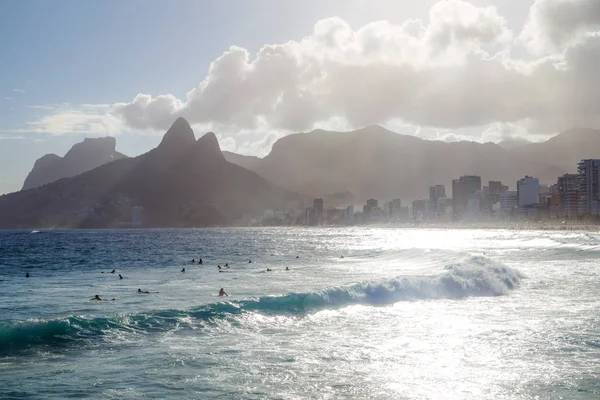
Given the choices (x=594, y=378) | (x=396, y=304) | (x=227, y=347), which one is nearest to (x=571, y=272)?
(x=396, y=304)

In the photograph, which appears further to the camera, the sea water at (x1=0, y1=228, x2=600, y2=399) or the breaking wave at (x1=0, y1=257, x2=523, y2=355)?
the breaking wave at (x1=0, y1=257, x2=523, y2=355)

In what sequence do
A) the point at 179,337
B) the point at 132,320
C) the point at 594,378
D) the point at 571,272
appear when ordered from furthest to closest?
the point at 571,272 → the point at 132,320 → the point at 179,337 → the point at 594,378

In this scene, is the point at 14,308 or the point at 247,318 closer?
the point at 247,318

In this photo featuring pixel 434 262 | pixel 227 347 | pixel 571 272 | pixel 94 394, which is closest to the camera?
pixel 94 394

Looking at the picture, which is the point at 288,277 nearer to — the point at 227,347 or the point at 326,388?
the point at 227,347

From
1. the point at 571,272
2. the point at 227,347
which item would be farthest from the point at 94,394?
the point at 571,272

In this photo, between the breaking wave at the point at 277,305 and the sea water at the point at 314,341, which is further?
the breaking wave at the point at 277,305

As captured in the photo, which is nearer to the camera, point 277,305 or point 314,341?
point 314,341
